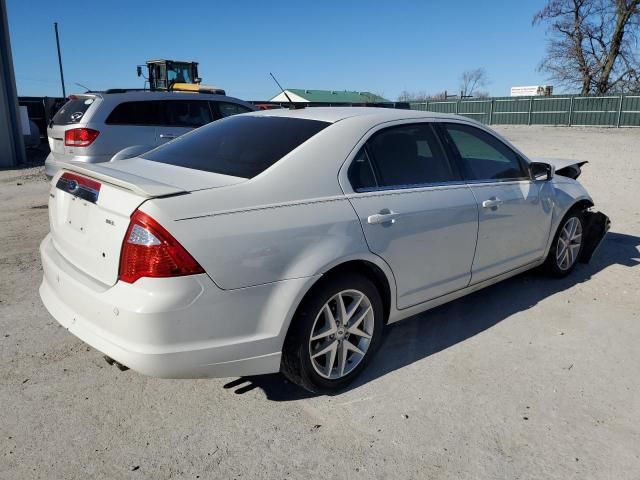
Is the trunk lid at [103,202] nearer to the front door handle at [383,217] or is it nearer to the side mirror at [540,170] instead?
the front door handle at [383,217]

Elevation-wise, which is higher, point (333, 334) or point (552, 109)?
point (552, 109)

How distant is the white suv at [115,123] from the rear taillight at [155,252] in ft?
17.9

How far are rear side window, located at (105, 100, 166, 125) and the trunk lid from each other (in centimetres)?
511

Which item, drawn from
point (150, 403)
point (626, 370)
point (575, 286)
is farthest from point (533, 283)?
point (150, 403)

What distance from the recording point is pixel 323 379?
3.02 m

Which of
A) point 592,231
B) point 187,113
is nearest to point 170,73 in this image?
point 187,113

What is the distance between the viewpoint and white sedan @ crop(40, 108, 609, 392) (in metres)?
2.45

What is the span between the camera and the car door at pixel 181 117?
8.40 metres

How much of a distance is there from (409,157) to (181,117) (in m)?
6.11

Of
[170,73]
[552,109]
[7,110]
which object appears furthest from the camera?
[552,109]

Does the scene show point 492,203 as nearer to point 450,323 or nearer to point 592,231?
point 450,323

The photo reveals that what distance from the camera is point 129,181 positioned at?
263 centimetres

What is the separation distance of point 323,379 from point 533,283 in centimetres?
289

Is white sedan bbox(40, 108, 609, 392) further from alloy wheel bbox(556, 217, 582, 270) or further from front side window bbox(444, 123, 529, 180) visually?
alloy wheel bbox(556, 217, 582, 270)
